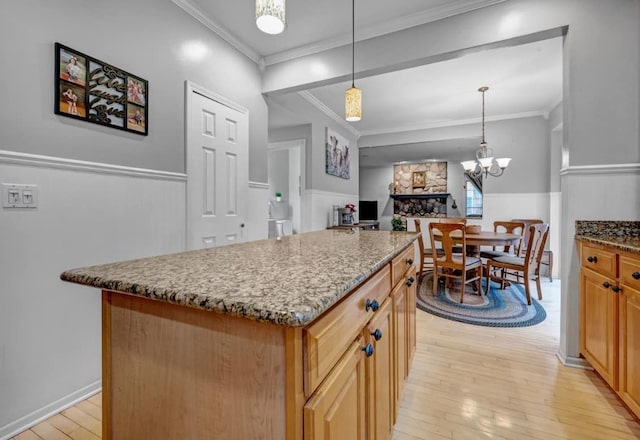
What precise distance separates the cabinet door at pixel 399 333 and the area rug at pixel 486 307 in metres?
1.57

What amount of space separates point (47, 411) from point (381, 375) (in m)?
1.78

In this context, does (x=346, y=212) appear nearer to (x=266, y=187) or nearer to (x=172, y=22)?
(x=266, y=187)

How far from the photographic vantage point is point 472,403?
1.60 metres

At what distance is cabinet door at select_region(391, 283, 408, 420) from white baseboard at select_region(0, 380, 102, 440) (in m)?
1.76

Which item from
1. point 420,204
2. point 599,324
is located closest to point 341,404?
point 599,324

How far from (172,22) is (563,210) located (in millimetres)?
3157

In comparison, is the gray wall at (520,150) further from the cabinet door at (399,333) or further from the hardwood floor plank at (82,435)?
the hardwood floor plank at (82,435)

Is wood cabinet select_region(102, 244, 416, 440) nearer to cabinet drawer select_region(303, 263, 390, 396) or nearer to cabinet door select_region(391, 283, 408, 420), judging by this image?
cabinet drawer select_region(303, 263, 390, 396)

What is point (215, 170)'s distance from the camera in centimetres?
258

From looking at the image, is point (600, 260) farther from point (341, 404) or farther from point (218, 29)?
point (218, 29)

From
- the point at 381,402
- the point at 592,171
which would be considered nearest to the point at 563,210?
the point at 592,171

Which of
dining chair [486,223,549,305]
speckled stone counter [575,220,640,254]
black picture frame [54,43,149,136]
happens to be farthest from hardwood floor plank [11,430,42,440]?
dining chair [486,223,549,305]

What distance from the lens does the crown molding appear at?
389 centimetres

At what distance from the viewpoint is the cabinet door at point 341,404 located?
0.59 m
